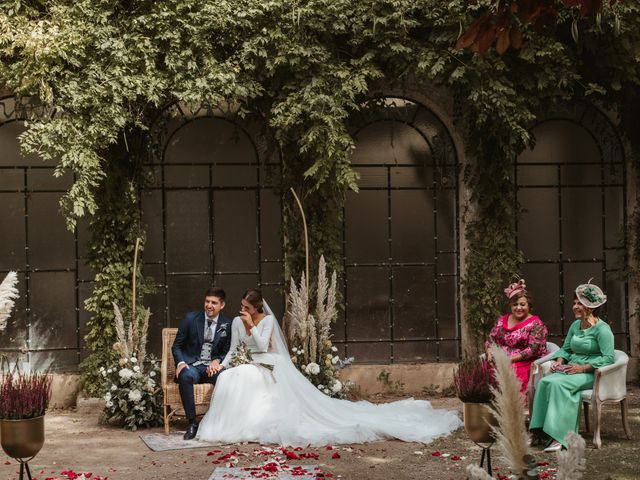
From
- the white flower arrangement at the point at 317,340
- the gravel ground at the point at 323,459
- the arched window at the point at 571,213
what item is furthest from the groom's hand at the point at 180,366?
the arched window at the point at 571,213

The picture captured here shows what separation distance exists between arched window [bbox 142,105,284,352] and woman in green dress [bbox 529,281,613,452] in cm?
337

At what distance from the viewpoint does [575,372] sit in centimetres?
686

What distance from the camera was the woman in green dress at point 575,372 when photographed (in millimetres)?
6676

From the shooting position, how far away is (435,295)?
9.49 metres

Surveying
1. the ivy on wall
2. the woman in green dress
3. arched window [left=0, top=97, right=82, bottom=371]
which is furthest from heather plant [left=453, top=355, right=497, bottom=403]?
arched window [left=0, top=97, right=82, bottom=371]

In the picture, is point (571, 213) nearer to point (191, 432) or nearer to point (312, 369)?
point (312, 369)

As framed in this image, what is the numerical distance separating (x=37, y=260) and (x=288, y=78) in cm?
337

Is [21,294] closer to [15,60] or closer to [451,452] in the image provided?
[15,60]

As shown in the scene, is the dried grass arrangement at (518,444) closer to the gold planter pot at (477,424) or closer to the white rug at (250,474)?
the gold planter pot at (477,424)

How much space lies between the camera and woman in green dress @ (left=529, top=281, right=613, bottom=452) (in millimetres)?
6676

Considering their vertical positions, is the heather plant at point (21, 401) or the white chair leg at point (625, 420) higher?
the heather plant at point (21, 401)

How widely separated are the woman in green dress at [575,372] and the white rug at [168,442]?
2.75 meters

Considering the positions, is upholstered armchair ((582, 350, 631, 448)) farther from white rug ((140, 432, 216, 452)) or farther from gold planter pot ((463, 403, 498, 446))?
white rug ((140, 432, 216, 452))

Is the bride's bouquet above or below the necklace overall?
below
